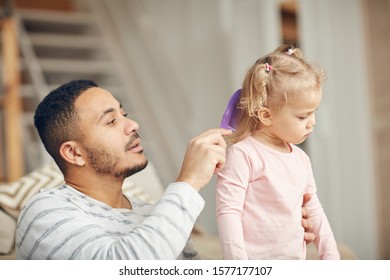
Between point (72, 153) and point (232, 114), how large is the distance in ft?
0.86

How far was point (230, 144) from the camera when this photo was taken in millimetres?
819

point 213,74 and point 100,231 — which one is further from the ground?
point 213,74

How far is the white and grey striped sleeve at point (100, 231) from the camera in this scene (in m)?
0.69

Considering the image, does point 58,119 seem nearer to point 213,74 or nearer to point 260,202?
point 260,202

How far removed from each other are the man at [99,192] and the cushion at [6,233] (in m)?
0.64

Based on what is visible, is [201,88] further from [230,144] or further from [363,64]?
[230,144]

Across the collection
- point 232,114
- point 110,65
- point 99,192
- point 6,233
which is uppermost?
point 110,65

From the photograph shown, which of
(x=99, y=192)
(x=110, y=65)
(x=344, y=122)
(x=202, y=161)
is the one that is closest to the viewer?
(x=202, y=161)

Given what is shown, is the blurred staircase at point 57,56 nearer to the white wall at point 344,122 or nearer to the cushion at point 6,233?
the white wall at point 344,122

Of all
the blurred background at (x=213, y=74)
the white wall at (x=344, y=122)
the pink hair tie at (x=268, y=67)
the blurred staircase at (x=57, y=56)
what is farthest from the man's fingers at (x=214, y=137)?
the blurred staircase at (x=57, y=56)

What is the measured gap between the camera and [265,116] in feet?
2.56

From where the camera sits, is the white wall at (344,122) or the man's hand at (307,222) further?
the white wall at (344,122)

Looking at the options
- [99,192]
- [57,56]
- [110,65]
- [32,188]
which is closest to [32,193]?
[32,188]

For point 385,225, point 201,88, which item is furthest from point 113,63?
point 385,225
